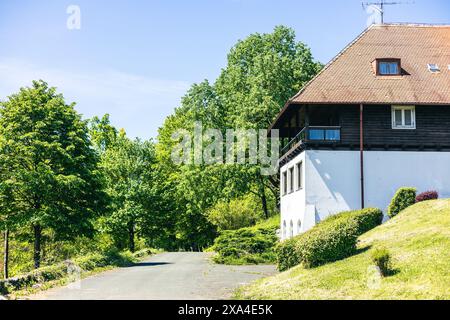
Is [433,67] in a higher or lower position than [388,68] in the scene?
higher

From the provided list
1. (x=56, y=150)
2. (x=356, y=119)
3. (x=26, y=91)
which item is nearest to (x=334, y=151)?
(x=356, y=119)

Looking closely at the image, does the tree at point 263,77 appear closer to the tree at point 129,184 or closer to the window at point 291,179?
the tree at point 129,184

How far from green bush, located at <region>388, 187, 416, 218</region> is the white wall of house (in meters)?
1.98

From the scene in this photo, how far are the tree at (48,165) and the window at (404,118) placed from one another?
17.0 metres

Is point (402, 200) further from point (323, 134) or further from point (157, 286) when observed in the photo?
point (157, 286)

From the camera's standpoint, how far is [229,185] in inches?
2008

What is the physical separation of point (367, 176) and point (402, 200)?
292 centimetres

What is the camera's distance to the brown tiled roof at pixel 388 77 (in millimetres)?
32000

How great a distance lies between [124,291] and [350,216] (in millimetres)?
10819

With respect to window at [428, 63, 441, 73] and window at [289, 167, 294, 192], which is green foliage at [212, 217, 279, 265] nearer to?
window at [289, 167, 294, 192]

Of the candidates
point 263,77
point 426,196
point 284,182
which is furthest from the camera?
point 263,77

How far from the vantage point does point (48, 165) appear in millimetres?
32500

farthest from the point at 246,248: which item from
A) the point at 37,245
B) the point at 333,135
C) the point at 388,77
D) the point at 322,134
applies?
the point at 388,77

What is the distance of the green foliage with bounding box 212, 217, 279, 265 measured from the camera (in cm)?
3384
